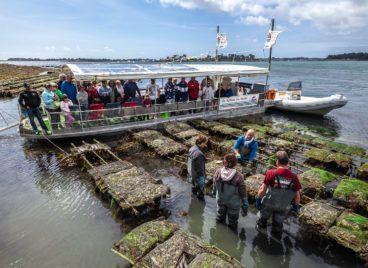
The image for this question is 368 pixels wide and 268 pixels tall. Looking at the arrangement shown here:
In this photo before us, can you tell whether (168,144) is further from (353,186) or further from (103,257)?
(353,186)

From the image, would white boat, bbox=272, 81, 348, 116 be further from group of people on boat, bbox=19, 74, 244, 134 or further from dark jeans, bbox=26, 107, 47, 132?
dark jeans, bbox=26, 107, 47, 132

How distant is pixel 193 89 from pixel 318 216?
10.8m

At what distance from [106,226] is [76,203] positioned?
5.49 ft

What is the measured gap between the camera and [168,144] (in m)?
11.5

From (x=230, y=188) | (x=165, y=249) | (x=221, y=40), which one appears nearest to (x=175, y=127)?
(x=230, y=188)

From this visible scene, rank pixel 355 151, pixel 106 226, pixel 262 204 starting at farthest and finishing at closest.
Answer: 1. pixel 355 151
2. pixel 106 226
3. pixel 262 204

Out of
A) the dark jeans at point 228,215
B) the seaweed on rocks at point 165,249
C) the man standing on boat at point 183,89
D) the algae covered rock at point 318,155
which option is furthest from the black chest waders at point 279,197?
the man standing on boat at point 183,89

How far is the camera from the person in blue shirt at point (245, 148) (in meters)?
8.75

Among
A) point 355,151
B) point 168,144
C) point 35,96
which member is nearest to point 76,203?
point 168,144

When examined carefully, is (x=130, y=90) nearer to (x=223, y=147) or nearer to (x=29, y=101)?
(x=29, y=101)

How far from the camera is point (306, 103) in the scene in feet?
66.4

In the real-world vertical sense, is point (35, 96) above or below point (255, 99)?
above

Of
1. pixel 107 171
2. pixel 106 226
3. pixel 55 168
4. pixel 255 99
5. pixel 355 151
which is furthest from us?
pixel 255 99

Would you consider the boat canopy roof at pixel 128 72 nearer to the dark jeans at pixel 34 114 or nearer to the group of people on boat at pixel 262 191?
the dark jeans at pixel 34 114
